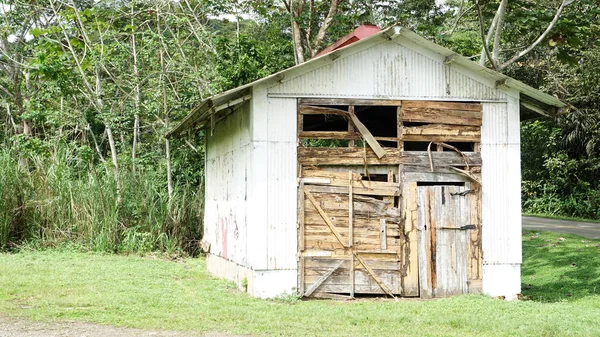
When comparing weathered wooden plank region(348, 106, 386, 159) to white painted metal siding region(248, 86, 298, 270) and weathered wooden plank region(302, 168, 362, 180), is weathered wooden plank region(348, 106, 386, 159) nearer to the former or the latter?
weathered wooden plank region(302, 168, 362, 180)

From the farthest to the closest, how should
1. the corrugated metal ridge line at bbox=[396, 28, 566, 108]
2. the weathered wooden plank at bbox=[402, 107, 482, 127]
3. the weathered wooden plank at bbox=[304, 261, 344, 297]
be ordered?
the weathered wooden plank at bbox=[402, 107, 482, 127] < the corrugated metal ridge line at bbox=[396, 28, 566, 108] < the weathered wooden plank at bbox=[304, 261, 344, 297]

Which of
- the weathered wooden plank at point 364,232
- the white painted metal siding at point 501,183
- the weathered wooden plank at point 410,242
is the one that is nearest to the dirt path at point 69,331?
the weathered wooden plank at point 364,232

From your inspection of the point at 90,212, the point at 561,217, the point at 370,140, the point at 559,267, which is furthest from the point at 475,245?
the point at 561,217

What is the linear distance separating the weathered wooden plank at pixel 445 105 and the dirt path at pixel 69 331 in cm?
553

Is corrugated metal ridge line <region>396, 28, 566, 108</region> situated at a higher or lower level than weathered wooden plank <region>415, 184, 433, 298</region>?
higher

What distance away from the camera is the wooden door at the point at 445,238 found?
12.6 meters

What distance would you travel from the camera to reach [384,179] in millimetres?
13203

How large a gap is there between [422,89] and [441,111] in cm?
49

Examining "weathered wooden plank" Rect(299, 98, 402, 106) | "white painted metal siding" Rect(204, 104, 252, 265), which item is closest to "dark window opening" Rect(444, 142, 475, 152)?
"weathered wooden plank" Rect(299, 98, 402, 106)

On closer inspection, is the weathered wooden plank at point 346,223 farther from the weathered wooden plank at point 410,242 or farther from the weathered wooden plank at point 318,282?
the weathered wooden plank at point 318,282

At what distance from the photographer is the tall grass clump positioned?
60.0 feet

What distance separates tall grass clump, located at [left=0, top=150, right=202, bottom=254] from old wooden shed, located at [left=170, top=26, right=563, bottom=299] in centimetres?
612

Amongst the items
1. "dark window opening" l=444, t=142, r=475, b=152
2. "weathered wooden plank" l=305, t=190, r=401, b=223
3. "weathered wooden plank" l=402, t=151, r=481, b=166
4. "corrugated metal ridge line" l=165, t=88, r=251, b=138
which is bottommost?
"weathered wooden plank" l=305, t=190, r=401, b=223

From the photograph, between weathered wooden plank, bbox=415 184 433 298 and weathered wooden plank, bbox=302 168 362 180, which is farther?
weathered wooden plank, bbox=415 184 433 298
